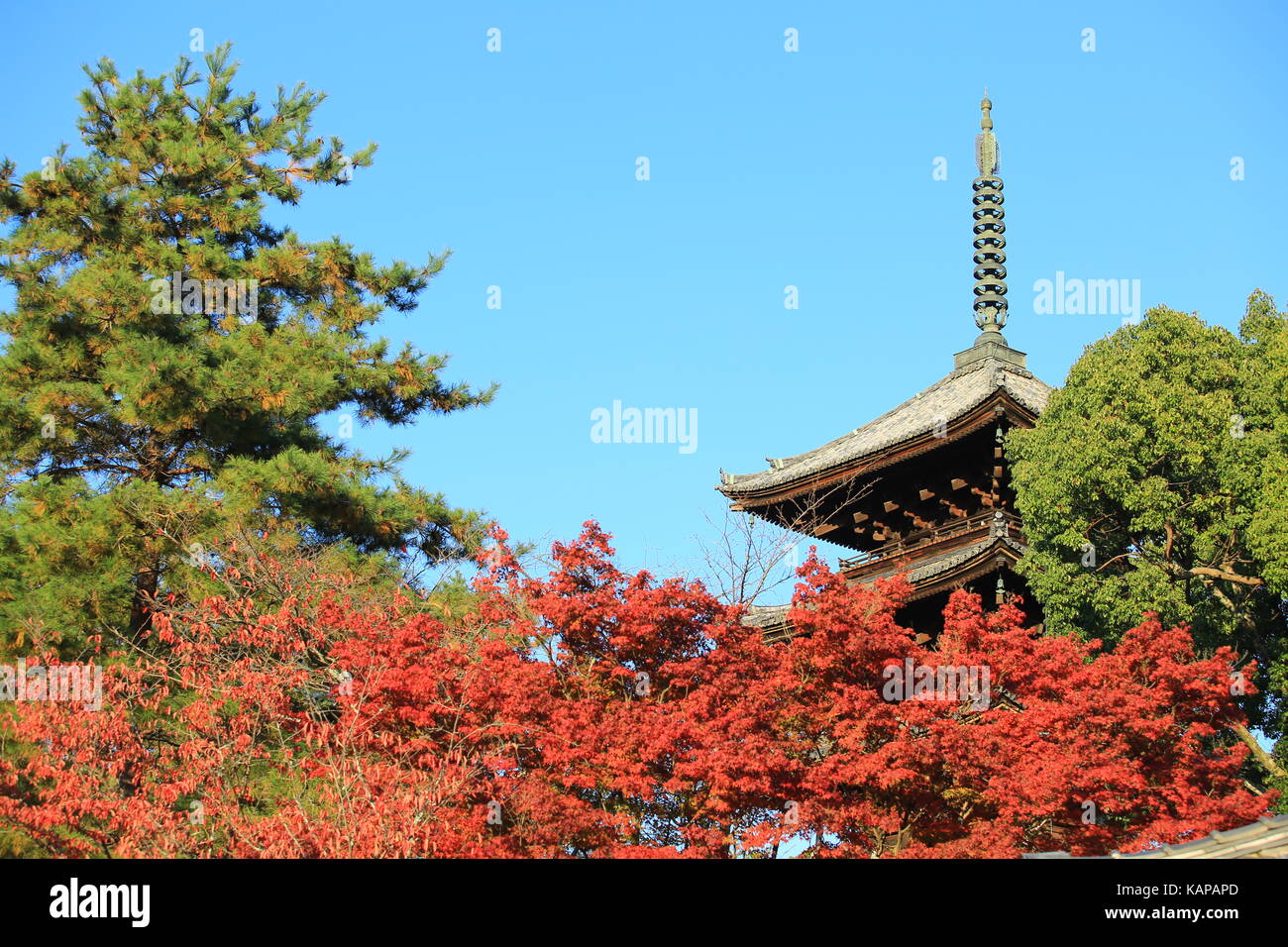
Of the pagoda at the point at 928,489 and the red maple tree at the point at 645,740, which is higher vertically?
the pagoda at the point at 928,489

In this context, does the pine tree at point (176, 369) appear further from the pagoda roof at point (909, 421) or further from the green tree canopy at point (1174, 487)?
the green tree canopy at point (1174, 487)

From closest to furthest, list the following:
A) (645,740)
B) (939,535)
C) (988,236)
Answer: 1. (645,740)
2. (939,535)
3. (988,236)

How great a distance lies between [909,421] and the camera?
2497 centimetres

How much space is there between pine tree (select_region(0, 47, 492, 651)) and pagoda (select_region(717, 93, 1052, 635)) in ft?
20.2

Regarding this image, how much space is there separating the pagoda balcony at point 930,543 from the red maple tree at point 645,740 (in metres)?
6.05

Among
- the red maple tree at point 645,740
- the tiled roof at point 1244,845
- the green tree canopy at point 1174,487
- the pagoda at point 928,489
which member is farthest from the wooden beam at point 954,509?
the tiled roof at point 1244,845

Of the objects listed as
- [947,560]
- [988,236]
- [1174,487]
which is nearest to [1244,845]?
[1174,487]

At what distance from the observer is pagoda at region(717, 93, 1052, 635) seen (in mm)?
21500

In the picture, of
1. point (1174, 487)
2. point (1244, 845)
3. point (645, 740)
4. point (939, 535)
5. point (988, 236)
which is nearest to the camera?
point (1244, 845)

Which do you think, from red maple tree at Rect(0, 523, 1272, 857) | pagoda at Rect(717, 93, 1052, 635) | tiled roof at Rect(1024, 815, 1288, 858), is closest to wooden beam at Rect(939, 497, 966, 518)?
pagoda at Rect(717, 93, 1052, 635)

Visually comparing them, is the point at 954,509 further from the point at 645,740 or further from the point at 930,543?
the point at 645,740

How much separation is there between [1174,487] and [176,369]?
46.6 feet

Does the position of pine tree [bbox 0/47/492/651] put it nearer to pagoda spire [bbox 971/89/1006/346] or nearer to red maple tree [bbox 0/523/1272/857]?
red maple tree [bbox 0/523/1272/857]

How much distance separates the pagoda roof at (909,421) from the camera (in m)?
23.0
